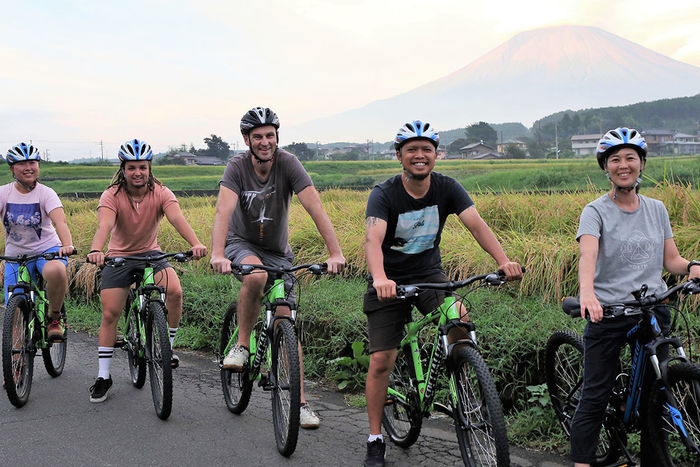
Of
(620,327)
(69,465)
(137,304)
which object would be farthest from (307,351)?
(620,327)

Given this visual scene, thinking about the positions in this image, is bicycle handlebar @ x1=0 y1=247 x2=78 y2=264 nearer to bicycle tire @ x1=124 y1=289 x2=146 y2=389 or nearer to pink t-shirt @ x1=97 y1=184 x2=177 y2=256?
pink t-shirt @ x1=97 y1=184 x2=177 y2=256

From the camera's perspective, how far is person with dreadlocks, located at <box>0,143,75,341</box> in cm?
650

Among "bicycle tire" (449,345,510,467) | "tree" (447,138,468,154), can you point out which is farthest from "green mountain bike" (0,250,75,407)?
"tree" (447,138,468,154)

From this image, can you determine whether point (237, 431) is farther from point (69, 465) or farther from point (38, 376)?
point (38, 376)

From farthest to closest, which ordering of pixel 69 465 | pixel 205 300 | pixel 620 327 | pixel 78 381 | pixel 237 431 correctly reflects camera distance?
pixel 205 300 → pixel 78 381 → pixel 237 431 → pixel 69 465 → pixel 620 327

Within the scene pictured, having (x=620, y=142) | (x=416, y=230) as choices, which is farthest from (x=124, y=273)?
(x=620, y=142)

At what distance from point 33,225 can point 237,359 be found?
2832 mm

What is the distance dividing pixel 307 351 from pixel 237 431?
1922 mm

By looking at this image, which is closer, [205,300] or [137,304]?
[137,304]

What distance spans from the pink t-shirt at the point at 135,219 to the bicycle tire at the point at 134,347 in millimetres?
395

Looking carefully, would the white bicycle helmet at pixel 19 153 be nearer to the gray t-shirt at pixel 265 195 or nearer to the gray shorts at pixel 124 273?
the gray shorts at pixel 124 273

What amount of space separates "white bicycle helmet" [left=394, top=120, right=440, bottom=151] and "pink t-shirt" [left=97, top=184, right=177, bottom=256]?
2663 mm

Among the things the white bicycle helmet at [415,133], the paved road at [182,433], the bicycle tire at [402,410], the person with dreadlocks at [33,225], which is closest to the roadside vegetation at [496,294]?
the paved road at [182,433]

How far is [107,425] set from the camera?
5.31m
